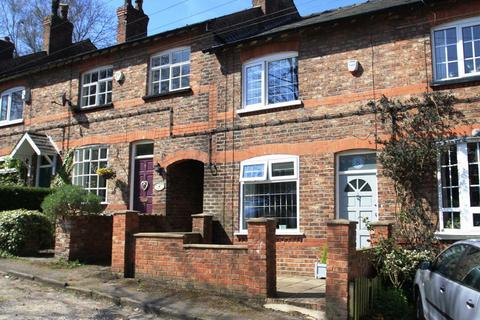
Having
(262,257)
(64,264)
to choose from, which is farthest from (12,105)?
(262,257)

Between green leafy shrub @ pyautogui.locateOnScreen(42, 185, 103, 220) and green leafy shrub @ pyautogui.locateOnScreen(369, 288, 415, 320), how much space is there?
8.06 meters

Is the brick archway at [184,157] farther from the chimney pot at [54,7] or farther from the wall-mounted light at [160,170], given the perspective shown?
the chimney pot at [54,7]

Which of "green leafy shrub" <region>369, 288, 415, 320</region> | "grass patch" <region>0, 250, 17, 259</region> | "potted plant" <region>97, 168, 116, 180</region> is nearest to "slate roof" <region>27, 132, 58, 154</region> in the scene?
"potted plant" <region>97, 168, 116, 180</region>

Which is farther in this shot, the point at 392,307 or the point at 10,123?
the point at 10,123

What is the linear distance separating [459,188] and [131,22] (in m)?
14.0

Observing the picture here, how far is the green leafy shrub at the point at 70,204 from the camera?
43.7 ft

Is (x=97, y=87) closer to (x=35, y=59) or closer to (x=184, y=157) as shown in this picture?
(x=184, y=157)

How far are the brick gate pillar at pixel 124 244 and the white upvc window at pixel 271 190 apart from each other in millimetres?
3217

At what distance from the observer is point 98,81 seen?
58.9 ft

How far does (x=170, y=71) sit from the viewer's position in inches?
632

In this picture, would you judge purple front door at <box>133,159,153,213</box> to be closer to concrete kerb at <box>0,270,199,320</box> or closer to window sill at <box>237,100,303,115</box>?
window sill at <box>237,100,303,115</box>

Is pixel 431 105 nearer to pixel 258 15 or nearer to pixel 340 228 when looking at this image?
pixel 340 228

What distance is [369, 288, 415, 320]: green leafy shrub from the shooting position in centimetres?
840

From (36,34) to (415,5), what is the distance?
84.9ft
